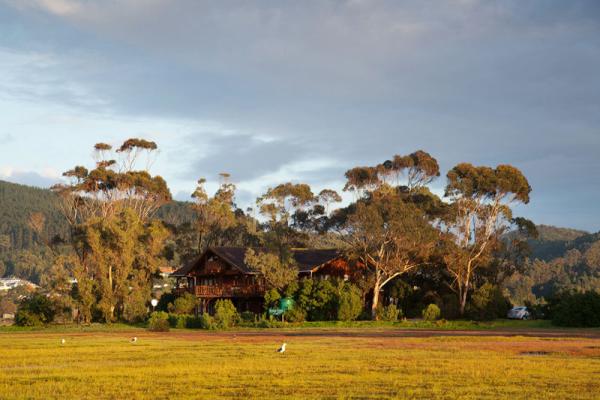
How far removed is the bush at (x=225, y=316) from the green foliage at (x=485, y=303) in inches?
738

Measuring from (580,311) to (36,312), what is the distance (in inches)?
1708

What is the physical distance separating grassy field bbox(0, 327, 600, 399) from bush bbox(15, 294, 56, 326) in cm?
2721

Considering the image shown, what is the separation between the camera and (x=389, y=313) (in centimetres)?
5744

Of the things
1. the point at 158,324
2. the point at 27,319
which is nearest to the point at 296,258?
the point at 158,324

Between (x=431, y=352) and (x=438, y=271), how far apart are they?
37.5 metres

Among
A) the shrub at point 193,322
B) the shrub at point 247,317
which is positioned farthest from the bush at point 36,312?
the shrub at point 247,317

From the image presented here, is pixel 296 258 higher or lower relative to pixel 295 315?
higher

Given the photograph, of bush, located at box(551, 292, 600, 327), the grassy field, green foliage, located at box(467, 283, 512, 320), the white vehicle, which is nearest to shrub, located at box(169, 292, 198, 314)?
green foliage, located at box(467, 283, 512, 320)

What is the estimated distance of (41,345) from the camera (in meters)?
37.1

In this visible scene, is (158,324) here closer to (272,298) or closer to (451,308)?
(272,298)

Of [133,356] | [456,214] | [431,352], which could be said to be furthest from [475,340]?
Answer: [456,214]

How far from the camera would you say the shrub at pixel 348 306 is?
5669 cm

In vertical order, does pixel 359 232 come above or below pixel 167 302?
above

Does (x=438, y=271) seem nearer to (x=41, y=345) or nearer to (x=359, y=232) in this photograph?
(x=359, y=232)
